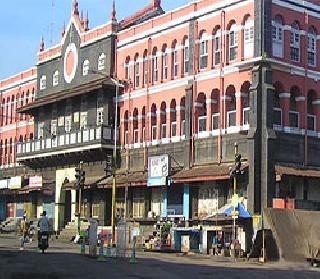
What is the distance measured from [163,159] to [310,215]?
43.7ft

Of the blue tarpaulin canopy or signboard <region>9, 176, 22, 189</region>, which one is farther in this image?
signboard <region>9, 176, 22, 189</region>

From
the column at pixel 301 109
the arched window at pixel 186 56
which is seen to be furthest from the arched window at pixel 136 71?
the column at pixel 301 109

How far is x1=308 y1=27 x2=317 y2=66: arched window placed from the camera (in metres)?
43.9

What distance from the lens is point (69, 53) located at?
198ft

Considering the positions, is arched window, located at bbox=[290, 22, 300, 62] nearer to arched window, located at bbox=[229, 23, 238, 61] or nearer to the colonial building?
the colonial building

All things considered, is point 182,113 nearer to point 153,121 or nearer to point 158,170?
point 153,121

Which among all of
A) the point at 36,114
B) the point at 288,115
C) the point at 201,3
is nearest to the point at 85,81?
the point at 36,114

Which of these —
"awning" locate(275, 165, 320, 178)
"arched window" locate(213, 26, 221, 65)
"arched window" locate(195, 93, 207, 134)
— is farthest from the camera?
"arched window" locate(195, 93, 207, 134)

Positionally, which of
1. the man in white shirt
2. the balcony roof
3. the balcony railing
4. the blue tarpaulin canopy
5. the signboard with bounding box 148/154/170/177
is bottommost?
the man in white shirt

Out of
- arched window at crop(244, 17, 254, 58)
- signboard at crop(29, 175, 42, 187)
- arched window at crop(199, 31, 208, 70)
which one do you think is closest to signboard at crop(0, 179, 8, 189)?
signboard at crop(29, 175, 42, 187)

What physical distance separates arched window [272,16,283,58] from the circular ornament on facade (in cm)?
2238

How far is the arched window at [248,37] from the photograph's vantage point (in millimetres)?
41625

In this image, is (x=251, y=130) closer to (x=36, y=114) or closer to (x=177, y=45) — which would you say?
(x=177, y=45)

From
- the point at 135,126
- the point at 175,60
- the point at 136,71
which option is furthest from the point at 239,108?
the point at 136,71
